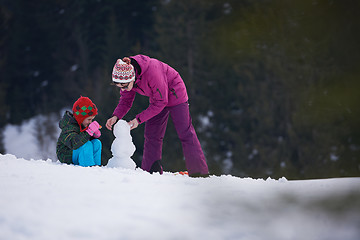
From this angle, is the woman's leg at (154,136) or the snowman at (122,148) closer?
the snowman at (122,148)

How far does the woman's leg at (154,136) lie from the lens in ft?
17.6

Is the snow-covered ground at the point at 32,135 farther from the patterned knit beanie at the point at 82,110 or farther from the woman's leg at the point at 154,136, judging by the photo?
the patterned knit beanie at the point at 82,110

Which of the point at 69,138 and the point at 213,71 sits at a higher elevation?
the point at 213,71

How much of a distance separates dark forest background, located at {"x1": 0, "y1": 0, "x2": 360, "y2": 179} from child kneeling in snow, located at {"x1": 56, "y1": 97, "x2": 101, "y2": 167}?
6586 mm

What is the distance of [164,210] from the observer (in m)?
2.79


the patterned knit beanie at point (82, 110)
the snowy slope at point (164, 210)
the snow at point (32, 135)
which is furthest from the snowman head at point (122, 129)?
the snow at point (32, 135)

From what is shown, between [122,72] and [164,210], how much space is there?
7.34 feet

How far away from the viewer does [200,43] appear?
16.2m

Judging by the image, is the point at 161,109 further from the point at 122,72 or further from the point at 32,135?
the point at 32,135

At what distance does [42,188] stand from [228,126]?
12.5m

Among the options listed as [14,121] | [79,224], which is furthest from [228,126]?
[79,224]

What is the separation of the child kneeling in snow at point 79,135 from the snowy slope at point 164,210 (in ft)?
3.30

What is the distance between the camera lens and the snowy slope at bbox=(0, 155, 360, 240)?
2002mm

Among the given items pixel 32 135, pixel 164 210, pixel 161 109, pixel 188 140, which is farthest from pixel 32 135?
pixel 164 210
